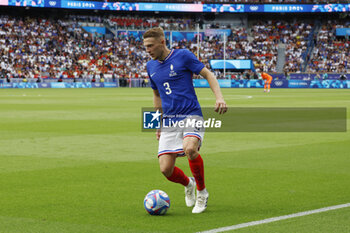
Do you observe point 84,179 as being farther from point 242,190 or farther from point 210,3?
point 210,3

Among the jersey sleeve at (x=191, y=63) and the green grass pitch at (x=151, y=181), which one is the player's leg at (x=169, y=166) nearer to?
the green grass pitch at (x=151, y=181)

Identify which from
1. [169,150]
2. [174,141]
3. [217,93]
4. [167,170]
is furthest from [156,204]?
[217,93]

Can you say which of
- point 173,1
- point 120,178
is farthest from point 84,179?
point 173,1

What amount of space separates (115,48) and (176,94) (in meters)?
75.2

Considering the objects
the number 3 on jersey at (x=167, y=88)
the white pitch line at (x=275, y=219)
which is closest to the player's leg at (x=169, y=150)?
the number 3 on jersey at (x=167, y=88)

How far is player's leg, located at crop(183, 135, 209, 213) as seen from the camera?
730 centimetres

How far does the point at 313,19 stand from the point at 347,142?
7836cm

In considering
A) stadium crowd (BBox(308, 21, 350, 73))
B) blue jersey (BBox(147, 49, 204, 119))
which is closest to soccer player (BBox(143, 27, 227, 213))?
blue jersey (BBox(147, 49, 204, 119))

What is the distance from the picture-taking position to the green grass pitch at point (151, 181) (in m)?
6.87

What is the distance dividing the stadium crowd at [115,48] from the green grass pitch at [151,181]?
55530 mm

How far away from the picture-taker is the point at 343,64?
3091 inches

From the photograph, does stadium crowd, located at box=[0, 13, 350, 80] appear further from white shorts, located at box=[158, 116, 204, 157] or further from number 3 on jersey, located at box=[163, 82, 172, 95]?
white shorts, located at box=[158, 116, 204, 157]

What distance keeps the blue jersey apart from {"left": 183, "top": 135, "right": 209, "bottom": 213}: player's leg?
37 cm

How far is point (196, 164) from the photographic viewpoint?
7.54 meters
